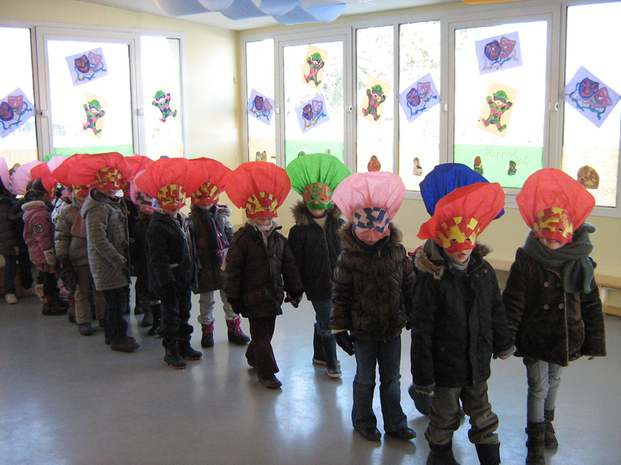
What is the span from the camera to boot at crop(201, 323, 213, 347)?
4305mm

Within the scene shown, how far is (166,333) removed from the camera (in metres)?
3.90

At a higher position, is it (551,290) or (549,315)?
(551,290)

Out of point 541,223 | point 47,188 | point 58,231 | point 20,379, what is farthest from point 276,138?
point 541,223

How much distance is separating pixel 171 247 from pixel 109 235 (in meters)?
0.64

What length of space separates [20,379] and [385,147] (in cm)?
429

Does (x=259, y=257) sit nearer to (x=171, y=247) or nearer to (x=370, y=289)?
(x=171, y=247)

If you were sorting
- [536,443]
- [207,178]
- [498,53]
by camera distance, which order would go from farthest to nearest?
[498,53], [207,178], [536,443]

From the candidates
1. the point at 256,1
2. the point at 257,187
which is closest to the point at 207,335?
the point at 257,187

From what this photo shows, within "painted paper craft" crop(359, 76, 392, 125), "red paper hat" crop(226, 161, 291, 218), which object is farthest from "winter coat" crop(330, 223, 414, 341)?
"painted paper craft" crop(359, 76, 392, 125)

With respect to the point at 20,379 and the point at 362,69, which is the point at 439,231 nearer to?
the point at 20,379

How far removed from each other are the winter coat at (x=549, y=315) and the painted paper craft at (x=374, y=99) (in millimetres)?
4016

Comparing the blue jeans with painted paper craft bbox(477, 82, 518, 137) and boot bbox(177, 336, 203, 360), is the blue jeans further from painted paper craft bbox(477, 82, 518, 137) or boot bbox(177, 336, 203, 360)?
painted paper craft bbox(477, 82, 518, 137)

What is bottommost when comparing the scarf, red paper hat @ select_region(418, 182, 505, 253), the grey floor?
the grey floor

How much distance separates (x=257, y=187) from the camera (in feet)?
11.4
